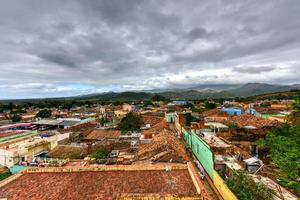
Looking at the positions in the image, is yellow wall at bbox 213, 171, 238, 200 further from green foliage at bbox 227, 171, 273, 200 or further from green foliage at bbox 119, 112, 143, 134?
green foliage at bbox 119, 112, 143, 134

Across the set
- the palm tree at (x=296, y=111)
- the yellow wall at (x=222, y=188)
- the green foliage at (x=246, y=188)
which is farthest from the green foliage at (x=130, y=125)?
the palm tree at (x=296, y=111)

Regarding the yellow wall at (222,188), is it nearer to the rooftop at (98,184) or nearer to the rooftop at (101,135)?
the rooftop at (98,184)

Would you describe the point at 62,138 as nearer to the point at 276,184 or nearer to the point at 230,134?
the point at 230,134

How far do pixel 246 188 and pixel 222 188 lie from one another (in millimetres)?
2502

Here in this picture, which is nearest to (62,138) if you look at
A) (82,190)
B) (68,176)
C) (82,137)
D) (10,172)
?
(82,137)

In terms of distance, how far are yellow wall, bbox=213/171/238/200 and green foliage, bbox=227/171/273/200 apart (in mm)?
260

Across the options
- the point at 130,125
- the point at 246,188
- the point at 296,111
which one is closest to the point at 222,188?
the point at 246,188

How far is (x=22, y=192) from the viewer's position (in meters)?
9.41

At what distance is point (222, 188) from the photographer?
42.9ft

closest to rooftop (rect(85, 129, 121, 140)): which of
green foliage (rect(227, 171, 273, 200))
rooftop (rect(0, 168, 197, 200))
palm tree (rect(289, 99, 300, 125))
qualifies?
rooftop (rect(0, 168, 197, 200))

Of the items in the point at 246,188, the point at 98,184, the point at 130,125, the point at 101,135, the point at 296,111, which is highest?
the point at 296,111

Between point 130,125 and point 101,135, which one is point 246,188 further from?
point 130,125

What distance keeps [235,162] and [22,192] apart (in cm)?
1385

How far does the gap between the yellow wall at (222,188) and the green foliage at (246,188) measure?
0.26 meters
